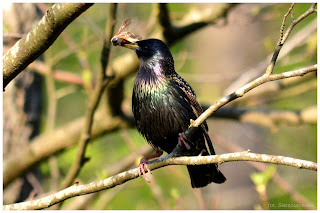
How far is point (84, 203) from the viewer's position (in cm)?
436

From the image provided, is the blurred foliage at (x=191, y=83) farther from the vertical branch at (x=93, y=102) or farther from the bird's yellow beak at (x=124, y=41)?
the bird's yellow beak at (x=124, y=41)

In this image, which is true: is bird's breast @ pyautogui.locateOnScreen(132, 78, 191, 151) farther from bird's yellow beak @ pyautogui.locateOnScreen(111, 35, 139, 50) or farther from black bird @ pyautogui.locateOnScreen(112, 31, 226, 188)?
bird's yellow beak @ pyautogui.locateOnScreen(111, 35, 139, 50)

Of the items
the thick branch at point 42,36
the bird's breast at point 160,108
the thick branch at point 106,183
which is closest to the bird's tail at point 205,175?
the bird's breast at point 160,108

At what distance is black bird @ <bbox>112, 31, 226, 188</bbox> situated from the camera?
3.40 m

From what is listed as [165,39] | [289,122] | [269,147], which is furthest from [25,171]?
[269,147]

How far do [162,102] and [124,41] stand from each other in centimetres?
53

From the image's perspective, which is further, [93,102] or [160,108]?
[93,102]

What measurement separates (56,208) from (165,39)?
5.66 ft

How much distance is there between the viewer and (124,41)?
3404 mm

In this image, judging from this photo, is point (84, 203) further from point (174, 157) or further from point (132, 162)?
point (174, 157)

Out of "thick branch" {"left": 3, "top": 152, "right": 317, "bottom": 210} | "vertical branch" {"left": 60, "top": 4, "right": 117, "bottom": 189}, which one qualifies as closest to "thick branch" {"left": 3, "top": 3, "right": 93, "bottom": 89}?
"thick branch" {"left": 3, "top": 152, "right": 317, "bottom": 210}

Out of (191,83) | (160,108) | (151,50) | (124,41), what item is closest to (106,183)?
(160,108)

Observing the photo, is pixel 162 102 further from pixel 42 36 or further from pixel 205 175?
pixel 42 36

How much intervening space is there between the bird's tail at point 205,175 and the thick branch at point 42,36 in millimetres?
1744
